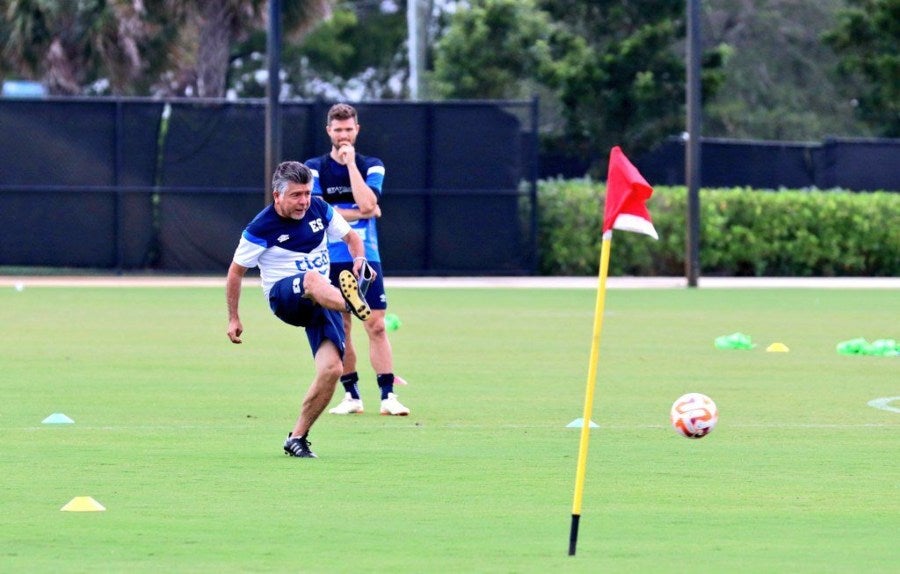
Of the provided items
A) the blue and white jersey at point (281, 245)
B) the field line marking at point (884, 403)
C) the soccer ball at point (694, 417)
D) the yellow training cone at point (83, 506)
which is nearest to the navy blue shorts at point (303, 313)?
the blue and white jersey at point (281, 245)

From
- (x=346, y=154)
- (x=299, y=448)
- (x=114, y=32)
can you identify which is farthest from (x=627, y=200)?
(x=114, y=32)

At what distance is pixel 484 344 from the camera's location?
19547 mm

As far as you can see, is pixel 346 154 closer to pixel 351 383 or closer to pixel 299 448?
pixel 351 383

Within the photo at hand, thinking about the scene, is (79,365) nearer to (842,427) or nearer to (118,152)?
(842,427)

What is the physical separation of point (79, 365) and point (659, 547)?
9777 mm

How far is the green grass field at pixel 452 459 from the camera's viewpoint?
7.85m

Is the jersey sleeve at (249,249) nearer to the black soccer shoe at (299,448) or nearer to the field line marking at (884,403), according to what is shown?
the black soccer shoe at (299,448)

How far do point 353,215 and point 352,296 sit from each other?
2681 millimetres

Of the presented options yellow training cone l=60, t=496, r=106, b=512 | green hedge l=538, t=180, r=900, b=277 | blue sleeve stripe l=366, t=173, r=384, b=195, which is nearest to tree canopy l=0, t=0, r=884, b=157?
green hedge l=538, t=180, r=900, b=277

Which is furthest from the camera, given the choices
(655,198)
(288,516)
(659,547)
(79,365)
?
(655,198)

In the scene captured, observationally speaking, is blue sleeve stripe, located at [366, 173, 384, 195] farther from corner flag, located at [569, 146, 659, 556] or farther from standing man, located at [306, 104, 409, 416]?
corner flag, located at [569, 146, 659, 556]

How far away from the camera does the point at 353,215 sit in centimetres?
1317

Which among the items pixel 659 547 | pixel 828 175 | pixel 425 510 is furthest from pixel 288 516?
pixel 828 175

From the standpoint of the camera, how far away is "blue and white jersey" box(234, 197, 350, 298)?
10.8 meters
